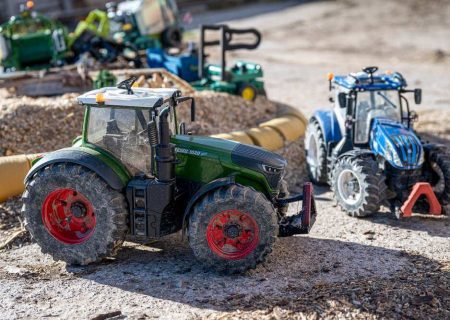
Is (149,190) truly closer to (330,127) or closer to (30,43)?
(330,127)

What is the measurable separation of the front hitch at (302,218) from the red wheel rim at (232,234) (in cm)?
63

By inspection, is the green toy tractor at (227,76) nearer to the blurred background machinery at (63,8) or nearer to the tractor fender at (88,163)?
the tractor fender at (88,163)

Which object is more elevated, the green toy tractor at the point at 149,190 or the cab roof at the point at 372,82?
the cab roof at the point at 372,82

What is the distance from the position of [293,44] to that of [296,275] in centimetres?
1993

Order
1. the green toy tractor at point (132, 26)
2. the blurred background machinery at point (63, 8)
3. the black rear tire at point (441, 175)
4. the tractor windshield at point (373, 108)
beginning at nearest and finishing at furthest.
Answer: the black rear tire at point (441, 175), the tractor windshield at point (373, 108), the green toy tractor at point (132, 26), the blurred background machinery at point (63, 8)

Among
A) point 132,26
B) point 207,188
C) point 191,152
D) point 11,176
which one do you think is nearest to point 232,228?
point 207,188

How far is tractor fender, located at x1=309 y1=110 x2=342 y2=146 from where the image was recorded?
11.2 meters

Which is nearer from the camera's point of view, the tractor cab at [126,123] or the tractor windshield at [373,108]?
the tractor cab at [126,123]

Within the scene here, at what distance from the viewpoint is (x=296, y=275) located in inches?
305

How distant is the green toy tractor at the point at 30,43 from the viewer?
53.0 ft

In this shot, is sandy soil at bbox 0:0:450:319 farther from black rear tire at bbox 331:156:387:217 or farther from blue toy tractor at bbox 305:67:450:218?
blue toy tractor at bbox 305:67:450:218

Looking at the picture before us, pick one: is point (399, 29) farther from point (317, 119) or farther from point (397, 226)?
point (397, 226)

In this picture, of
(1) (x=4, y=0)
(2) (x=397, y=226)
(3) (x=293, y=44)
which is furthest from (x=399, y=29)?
(2) (x=397, y=226)

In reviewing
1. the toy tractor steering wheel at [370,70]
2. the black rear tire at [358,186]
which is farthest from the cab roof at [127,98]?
the toy tractor steering wheel at [370,70]
